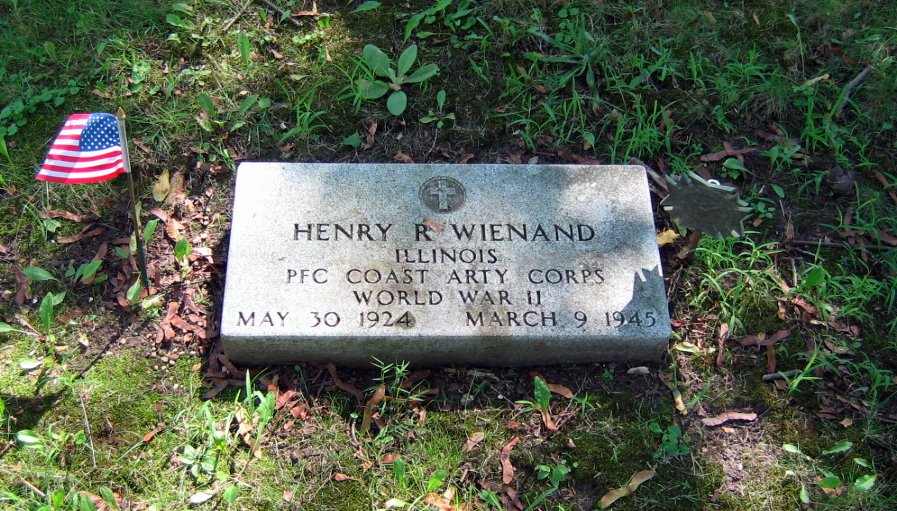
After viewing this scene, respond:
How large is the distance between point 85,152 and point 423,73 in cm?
173

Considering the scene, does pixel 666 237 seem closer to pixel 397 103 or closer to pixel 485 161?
pixel 485 161

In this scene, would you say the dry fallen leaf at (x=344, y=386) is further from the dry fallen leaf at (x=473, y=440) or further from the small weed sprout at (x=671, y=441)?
the small weed sprout at (x=671, y=441)

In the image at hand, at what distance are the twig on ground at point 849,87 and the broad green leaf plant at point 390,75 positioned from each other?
2148 millimetres

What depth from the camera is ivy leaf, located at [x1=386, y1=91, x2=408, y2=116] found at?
4023mm

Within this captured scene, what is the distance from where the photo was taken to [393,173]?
355 cm

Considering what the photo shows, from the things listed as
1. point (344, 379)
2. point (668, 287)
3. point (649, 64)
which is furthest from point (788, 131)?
point (344, 379)

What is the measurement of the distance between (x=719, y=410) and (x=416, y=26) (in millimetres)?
2602

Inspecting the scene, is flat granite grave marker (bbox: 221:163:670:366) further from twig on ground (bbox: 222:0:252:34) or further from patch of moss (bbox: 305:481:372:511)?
twig on ground (bbox: 222:0:252:34)

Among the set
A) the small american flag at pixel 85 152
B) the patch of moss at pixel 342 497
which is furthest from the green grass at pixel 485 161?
the small american flag at pixel 85 152

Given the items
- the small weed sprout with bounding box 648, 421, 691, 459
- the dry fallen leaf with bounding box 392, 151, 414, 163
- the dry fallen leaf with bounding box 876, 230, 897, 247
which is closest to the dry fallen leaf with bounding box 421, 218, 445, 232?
the dry fallen leaf with bounding box 392, 151, 414, 163

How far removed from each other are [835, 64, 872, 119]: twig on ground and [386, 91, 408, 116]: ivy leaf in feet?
7.53

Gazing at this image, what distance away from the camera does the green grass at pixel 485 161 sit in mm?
3023

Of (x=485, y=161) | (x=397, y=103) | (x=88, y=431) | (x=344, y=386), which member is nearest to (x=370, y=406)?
(x=344, y=386)

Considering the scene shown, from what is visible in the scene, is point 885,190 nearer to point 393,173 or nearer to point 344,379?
point 393,173
